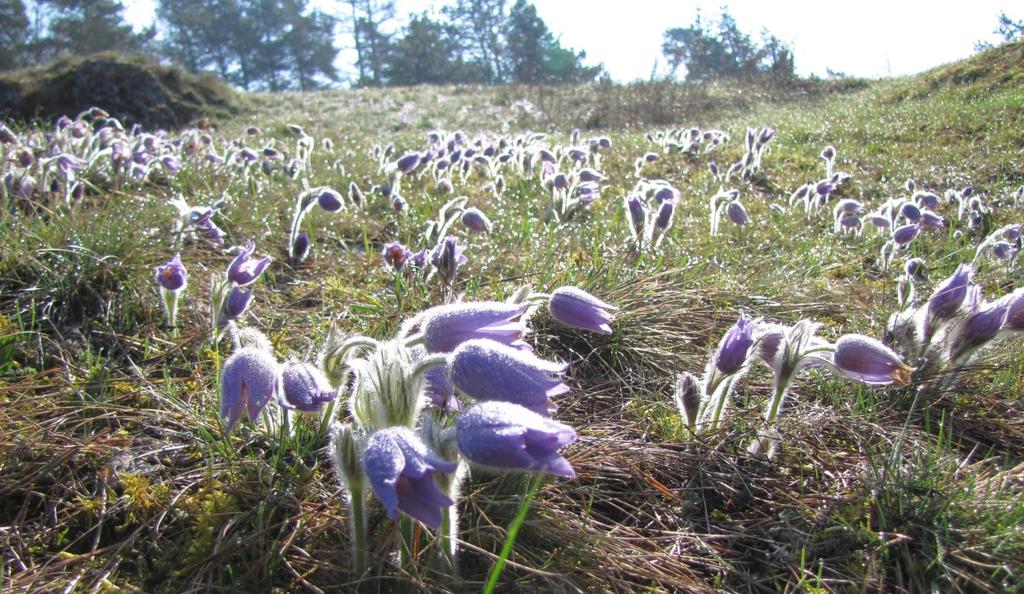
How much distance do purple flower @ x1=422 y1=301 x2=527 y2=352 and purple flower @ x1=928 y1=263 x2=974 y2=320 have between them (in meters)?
1.42

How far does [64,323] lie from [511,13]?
134 feet

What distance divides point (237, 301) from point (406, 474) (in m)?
1.32

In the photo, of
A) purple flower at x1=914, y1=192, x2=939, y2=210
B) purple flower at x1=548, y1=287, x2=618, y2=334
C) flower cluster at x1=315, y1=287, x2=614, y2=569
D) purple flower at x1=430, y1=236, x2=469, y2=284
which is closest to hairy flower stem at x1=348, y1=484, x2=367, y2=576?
flower cluster at x1=315, y1=287, x2=614, y2=569

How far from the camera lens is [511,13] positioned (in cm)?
3953

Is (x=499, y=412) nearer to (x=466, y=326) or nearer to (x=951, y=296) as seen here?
(x=466, y=326)

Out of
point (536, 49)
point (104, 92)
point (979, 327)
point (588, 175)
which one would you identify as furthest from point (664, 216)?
point (536, 49)

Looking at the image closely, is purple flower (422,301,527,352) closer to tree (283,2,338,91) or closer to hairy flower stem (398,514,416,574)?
hairy flower stem (398,514,416,574)

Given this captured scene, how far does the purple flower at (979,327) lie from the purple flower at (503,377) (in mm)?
1414

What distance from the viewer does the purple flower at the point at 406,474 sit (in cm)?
115

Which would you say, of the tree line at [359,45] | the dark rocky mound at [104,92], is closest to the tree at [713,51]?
the tree line at [359,45]

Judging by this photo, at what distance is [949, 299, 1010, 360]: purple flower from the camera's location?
1.94 m

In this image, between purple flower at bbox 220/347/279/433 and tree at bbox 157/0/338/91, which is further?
tree at bbox 157/0/338/91

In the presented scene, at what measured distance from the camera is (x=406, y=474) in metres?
1.18

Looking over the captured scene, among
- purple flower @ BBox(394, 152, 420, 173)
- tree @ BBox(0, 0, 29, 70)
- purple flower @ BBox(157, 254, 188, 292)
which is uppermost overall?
tree @ BBox(0, 0, 29, 70)
